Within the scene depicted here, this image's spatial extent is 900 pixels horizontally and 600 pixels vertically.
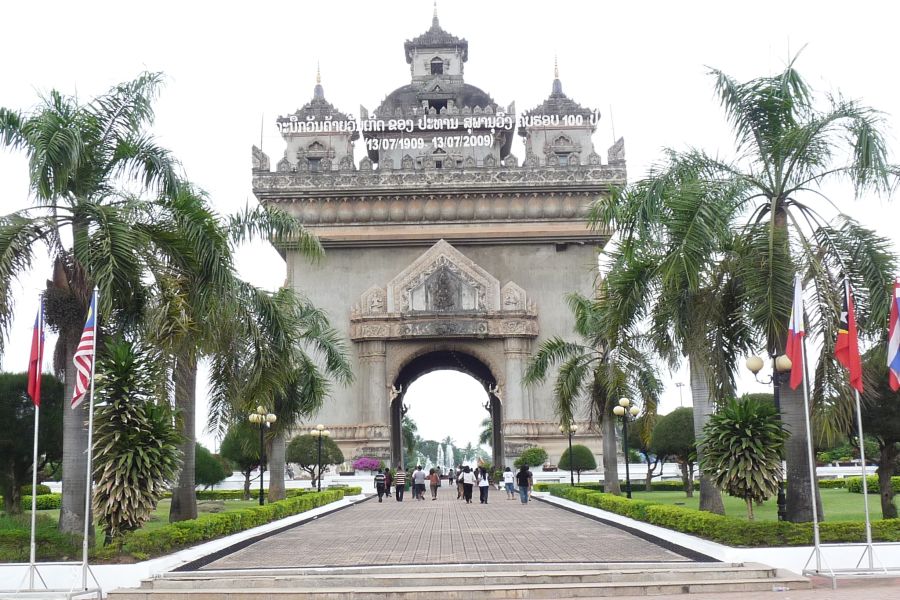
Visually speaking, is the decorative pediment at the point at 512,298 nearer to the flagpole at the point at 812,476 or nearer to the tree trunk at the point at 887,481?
the tree trunk at the point at 887,481

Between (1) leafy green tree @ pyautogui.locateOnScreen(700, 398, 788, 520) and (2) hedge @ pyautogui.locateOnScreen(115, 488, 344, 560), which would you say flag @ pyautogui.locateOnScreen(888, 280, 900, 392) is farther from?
(2) hedge @ pyautogui.locateOnScreen(115, 488, 344, 560)

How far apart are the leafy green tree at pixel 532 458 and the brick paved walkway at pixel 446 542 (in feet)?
47.6

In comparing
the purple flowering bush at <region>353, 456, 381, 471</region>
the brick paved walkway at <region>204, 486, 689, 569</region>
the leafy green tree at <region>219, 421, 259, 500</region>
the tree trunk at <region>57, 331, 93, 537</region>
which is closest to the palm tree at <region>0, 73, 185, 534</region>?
the tree trunk at <region>57, 331, 93, 537</region>

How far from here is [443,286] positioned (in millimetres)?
41688

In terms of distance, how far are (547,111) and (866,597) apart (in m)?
38.5

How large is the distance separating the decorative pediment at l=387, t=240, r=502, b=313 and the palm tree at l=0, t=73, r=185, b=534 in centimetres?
2557

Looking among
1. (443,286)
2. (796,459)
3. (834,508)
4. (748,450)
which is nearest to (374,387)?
(443,286)

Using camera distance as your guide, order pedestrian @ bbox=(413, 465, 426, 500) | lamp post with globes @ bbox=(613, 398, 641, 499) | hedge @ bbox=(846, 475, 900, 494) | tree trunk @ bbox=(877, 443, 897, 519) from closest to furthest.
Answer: tree trunk @ bbox=(877, 443, 897, 519) < lamp post with globes @ bbox=(613, 398, 641, 499) < hedge @ bbox=(846, 475, 900, 494) < pedestrian @ bbox=(413, 465, 426, 500)

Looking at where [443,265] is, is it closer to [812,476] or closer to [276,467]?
[276,467]

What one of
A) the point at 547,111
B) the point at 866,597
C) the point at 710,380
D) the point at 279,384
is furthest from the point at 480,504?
the point at 547,111

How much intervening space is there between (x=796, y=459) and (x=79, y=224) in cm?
1096

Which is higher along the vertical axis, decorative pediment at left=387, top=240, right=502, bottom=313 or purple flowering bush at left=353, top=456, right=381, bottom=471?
decorative pediment at left=387, top=240, right=502, bottom=313

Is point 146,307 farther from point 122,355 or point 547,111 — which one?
point 547,111

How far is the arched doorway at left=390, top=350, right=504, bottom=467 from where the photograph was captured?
148 feet
